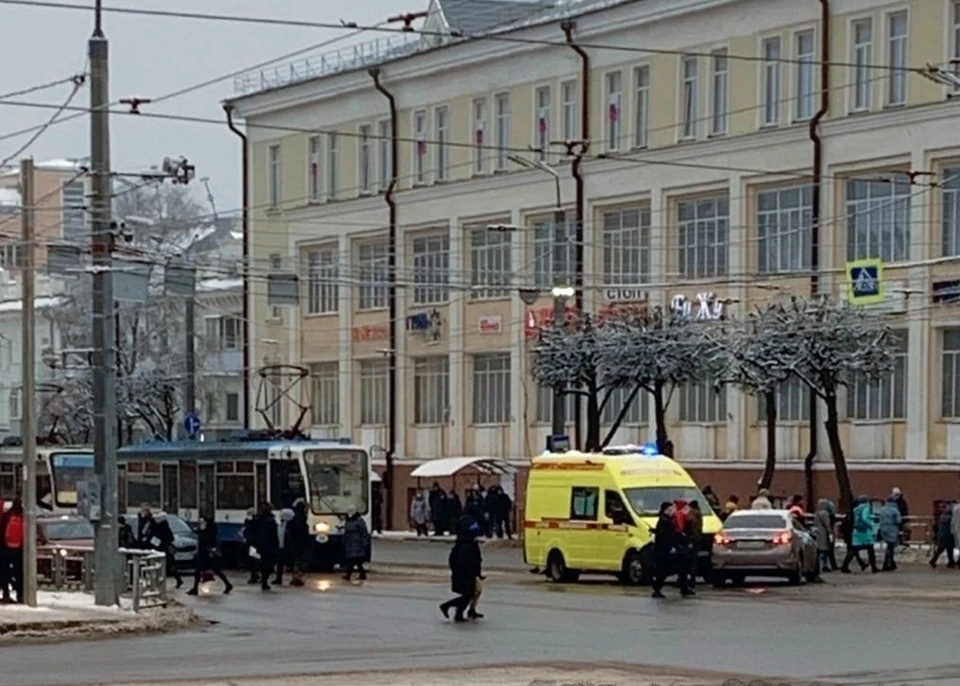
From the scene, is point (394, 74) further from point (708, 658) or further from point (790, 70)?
point (708, 658)

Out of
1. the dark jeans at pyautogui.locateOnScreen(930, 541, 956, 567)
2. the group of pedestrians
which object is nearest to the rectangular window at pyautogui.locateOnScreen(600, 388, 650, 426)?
the group of pedestrians

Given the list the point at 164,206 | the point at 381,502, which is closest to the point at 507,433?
the point at 381,502

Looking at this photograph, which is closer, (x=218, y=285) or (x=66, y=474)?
(x=66, y=474)

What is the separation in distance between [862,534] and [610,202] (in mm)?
21181

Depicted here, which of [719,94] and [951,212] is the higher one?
[719,94]

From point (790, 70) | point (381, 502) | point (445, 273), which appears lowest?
point (381, 502)

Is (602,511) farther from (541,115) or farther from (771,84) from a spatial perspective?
(541,115)

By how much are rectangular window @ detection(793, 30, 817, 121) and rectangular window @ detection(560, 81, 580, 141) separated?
904 cm

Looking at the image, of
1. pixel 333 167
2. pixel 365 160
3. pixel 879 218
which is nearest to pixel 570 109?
pixel 365 160

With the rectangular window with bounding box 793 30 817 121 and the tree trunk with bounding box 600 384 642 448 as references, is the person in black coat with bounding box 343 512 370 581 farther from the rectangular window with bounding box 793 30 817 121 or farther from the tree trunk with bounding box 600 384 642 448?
the rectangular window with bounding box 793 30 817 121

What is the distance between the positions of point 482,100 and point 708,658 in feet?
154

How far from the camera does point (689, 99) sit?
6316cm

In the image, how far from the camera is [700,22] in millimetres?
62219

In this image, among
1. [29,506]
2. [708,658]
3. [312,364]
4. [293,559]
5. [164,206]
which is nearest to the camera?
[708,658]
